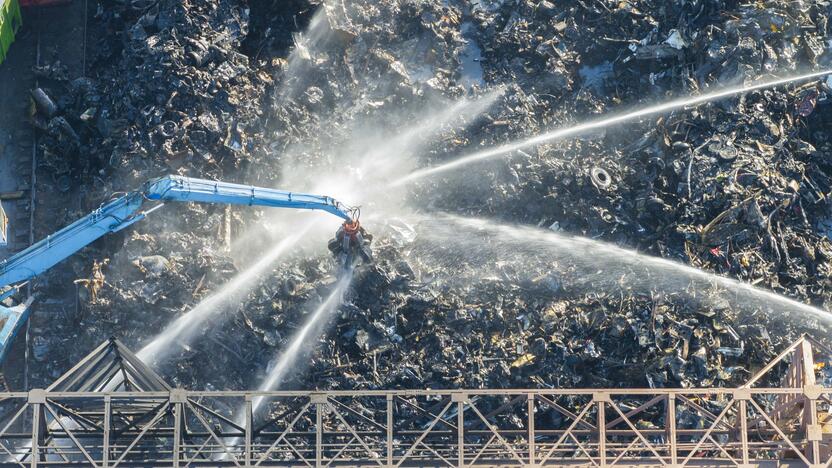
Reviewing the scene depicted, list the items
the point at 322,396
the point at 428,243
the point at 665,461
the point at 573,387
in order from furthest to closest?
the point at 428,243 → the point at 573,387 → the point at 665,461 → the point at 322,396

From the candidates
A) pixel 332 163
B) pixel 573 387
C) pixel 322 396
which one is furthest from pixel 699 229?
pixel 322 396

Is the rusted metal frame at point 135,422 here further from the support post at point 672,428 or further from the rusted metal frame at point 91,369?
the support post at point 672,428

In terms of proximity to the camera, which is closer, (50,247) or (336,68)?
(50,247)

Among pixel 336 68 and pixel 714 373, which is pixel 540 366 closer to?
pixel 714 373

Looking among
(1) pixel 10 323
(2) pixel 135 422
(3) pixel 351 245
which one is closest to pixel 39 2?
(1) pixel 10 323

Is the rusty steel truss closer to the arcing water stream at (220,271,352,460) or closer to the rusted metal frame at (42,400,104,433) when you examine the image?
the rusted metal frame at (42,400,104,433)

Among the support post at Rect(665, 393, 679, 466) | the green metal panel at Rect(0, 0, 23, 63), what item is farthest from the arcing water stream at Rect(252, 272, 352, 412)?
the green metal panel at Rect(0, 0, 23, 63)

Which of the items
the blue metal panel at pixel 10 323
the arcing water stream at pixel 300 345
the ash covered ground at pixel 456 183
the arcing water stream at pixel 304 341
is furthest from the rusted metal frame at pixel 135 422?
the blue metal panel at pixel 10 323
